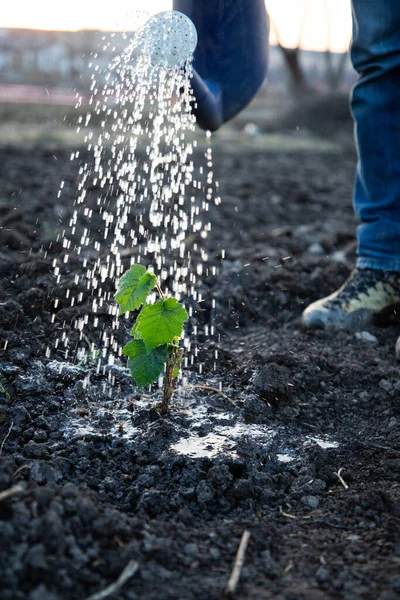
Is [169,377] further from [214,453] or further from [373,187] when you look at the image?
[373,187]

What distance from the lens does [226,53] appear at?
2.76 meters

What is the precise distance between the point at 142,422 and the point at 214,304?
96 centimetres

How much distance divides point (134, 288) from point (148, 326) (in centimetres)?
11

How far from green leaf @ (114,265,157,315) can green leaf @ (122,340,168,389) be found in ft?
0.34

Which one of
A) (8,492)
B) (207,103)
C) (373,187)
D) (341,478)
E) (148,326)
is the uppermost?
(207,103)

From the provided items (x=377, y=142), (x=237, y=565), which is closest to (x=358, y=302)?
(x=377, y=142)

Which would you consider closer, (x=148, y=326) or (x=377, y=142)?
(x=148, y=326)

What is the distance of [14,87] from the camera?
15742 mm

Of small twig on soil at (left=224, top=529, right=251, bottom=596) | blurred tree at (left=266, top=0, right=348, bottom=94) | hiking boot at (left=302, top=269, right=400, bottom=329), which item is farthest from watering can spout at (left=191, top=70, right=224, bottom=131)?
blurred tree at (left=266, top=0, right=348, bottom=94)

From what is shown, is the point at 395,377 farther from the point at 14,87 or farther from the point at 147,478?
the point at 14,87

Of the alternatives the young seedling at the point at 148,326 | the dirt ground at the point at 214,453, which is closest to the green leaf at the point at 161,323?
the young seedling at the point at 148,326

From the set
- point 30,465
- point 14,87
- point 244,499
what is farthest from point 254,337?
point 14,87

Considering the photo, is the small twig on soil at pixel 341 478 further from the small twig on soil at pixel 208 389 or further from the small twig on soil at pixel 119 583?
the small twig on soil at pixel 119 583

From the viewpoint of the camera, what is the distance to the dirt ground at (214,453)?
51.2 inches
